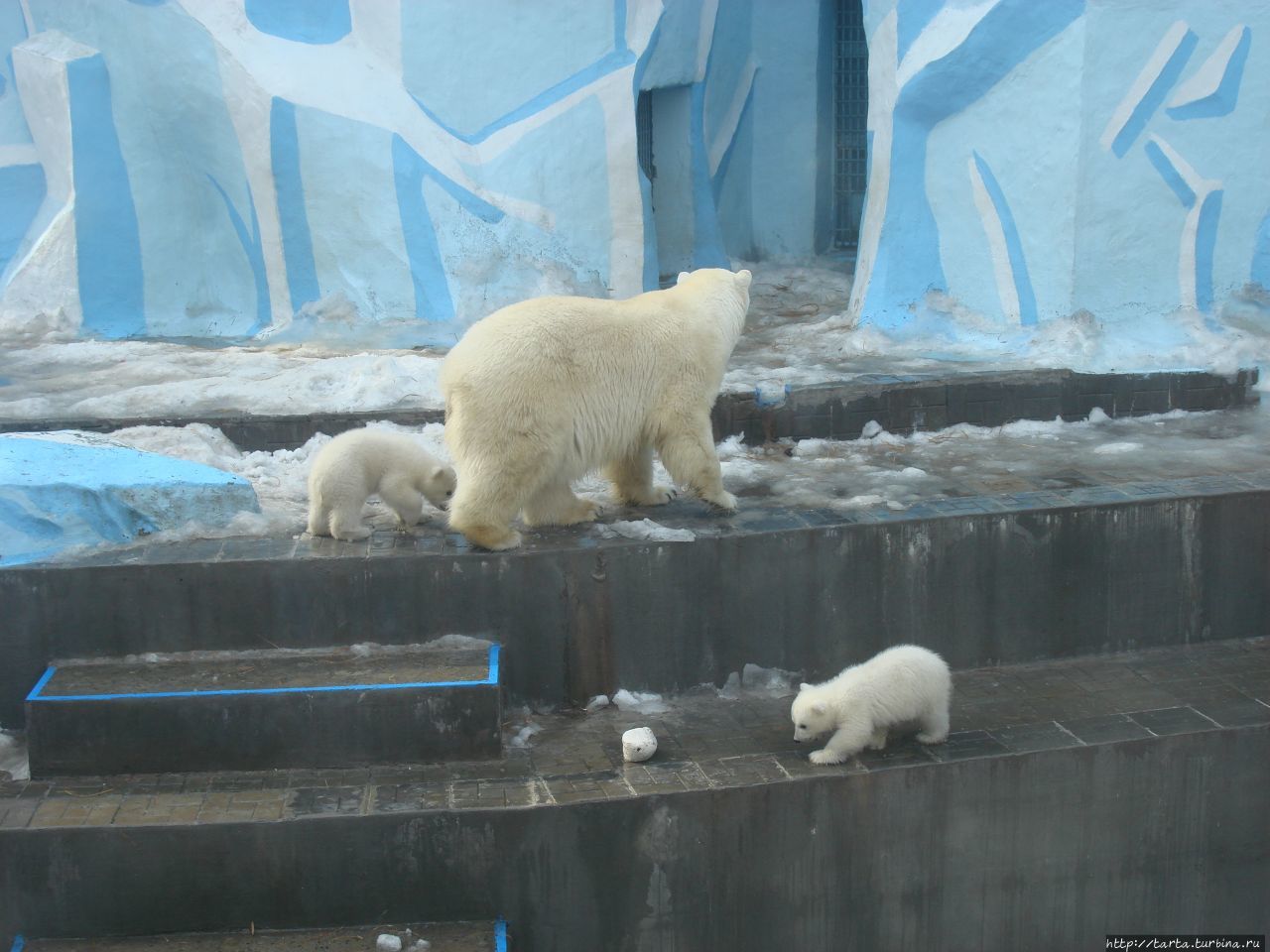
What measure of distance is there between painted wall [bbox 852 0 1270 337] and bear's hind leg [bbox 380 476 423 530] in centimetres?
517

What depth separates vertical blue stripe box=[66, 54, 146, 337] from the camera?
32.9 feet

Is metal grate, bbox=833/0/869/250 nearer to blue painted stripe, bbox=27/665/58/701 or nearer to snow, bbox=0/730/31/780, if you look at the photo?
blue painted stripe, bbox=27/665/58/701

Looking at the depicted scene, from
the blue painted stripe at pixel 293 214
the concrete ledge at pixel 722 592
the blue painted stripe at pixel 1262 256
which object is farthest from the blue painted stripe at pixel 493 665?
the blue painted stripe at pixel 1262 256

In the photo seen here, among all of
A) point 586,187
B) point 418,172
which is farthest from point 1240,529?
point 418,172

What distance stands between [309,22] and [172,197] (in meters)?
1.78

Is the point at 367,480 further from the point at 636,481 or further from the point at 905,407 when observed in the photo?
the point at 905,407

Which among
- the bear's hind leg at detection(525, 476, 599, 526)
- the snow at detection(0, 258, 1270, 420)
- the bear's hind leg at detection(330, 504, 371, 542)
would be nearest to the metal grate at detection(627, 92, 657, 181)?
the snow at detection(0, 258, 1270, 420)

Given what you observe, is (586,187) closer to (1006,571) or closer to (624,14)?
(624,14)

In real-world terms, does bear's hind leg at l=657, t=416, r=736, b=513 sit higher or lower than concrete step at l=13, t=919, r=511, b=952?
higher

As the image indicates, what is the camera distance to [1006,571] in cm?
571

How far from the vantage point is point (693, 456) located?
5.59m

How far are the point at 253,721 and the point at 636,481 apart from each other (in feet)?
6.70

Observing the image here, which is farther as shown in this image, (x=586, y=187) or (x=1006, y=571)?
(x=586, y=187)

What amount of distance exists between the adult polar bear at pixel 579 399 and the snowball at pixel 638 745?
3.14 feet
